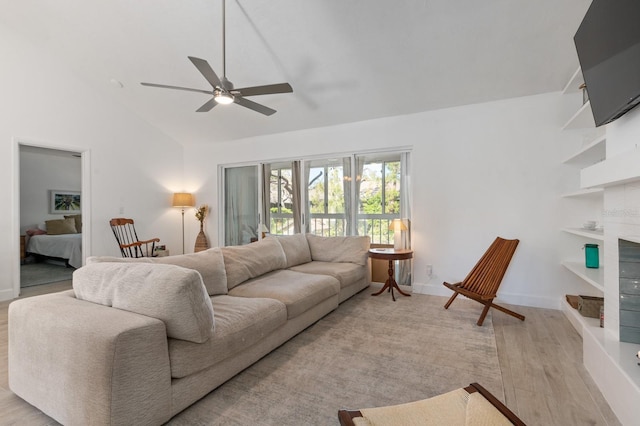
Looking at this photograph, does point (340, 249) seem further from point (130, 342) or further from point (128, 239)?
point (128, 239)

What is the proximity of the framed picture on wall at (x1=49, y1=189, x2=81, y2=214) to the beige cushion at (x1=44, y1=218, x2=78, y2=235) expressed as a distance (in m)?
0.38

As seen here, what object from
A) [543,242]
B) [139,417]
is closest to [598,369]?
[543,242]

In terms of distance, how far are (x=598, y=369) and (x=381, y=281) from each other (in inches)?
113

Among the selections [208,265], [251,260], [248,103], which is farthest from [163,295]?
[248,103]

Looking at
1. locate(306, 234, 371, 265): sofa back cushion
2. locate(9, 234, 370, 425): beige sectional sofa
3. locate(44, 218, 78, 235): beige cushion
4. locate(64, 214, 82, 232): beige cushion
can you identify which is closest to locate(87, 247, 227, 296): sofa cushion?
locate(9, 234, 370, 425): beige sectional sofa

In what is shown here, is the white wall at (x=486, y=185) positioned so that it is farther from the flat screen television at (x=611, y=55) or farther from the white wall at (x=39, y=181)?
the white wall at (x=39, y=181)

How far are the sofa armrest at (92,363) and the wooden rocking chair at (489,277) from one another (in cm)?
277

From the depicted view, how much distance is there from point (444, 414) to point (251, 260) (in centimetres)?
235

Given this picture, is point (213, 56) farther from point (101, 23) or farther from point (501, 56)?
point (501, 56)

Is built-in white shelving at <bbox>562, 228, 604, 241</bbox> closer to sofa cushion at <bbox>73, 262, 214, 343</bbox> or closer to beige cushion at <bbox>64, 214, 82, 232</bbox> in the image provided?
sofa cushion at <bbox>73, 262, 214, 343</bbox>

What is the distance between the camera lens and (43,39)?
13.4 feet

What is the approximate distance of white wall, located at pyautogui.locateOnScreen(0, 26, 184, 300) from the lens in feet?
13.2

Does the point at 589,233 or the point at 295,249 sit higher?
the point at 589,233

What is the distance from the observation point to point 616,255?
196 centimetres
